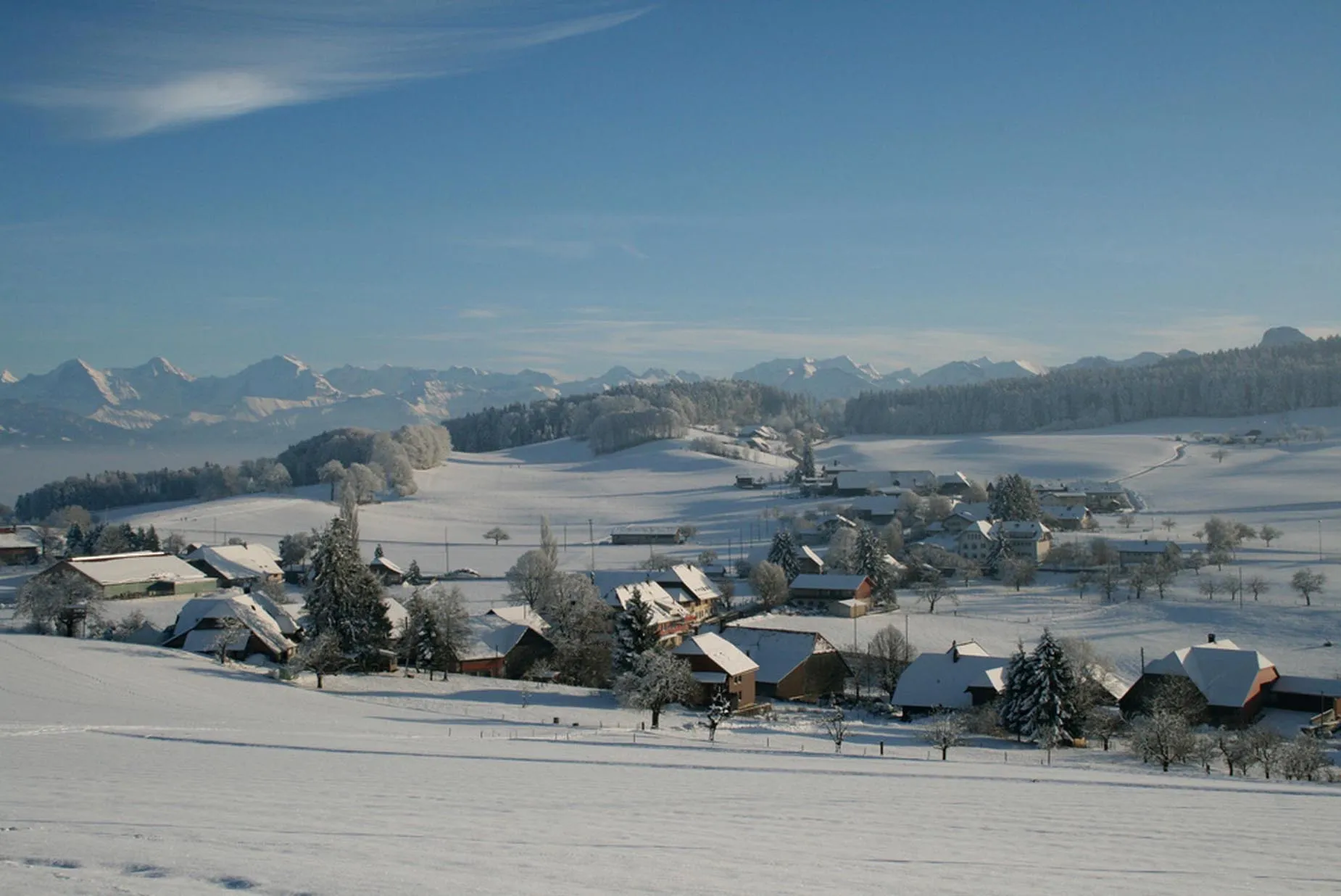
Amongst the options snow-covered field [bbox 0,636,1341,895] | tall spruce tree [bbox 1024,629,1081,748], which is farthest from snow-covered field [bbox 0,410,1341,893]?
tall spruce tree [bbox 1024,629,1081,748]

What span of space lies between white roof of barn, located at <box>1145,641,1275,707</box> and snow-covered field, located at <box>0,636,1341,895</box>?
1263 cm

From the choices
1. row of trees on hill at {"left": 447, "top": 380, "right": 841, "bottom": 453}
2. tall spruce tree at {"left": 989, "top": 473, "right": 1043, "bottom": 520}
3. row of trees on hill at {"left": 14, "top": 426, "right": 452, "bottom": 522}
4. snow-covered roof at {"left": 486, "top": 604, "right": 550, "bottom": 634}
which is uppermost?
row of trees on hill at {"left": 447, "top": 380, "right": 841, "bottom": 453}

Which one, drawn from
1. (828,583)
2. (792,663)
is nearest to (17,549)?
(828,583)

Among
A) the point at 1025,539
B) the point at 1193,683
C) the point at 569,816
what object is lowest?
the point at 1193,683

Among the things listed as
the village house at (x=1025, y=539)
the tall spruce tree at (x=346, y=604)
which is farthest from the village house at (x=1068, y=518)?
the tall spruce tree at (x=346, y=604)

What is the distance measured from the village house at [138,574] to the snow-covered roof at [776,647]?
32541 millimetres

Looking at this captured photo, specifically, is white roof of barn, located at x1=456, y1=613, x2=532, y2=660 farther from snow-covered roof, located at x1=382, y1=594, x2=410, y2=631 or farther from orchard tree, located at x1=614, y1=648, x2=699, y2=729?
orchard tree, located at x1=614, y1=648, x2=699, y2=729

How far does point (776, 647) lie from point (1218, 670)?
15.1 metres

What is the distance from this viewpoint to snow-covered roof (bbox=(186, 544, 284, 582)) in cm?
6184

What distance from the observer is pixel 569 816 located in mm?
10914

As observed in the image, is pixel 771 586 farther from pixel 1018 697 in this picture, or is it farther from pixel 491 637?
pixel 1018 697

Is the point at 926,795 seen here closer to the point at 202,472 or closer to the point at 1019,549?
the point at 1019,549

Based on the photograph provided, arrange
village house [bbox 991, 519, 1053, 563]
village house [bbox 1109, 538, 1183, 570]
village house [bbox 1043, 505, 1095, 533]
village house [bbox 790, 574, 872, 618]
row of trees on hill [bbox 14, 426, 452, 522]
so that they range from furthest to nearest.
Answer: row of trees on hill [bbox 14, 426, 452, 522] → village house [bbox 1043, 505, 1095, 533] → village house [bbox 991, 519, 1053, 563] → village house [bbox 1109, 538, 1183, 570] → village house [bbox 790, 574, 872, 618]

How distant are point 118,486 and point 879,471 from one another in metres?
92.1
